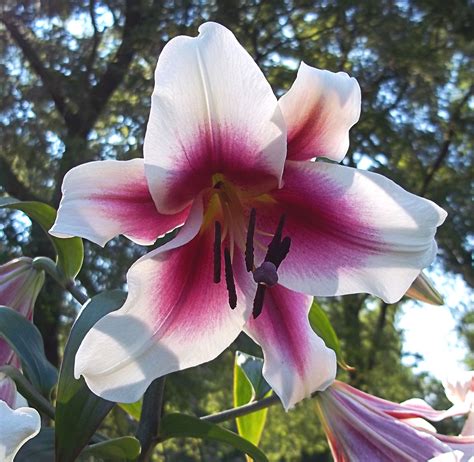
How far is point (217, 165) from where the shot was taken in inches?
22.2

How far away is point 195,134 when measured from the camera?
51 cm

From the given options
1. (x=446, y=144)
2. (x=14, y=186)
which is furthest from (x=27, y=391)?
(x=446, y=144)

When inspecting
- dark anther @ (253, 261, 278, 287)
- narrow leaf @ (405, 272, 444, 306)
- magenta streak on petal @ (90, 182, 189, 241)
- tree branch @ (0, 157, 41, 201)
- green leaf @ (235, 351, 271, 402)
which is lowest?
tree branch @ (0, 157, 41, 201)

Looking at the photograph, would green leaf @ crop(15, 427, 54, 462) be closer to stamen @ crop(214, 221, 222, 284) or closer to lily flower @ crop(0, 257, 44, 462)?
lily flower @ crop(0, 257, 44, 462)

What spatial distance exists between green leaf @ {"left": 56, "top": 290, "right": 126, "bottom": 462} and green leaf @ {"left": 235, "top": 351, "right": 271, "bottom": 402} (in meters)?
0.27

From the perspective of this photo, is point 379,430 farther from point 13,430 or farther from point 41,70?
point 41,70

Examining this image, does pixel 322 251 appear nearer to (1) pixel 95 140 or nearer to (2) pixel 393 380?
(1) pixel 95 140

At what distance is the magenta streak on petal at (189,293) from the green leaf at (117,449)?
0.09 meters

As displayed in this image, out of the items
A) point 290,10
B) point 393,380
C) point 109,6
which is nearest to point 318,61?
point 290,10

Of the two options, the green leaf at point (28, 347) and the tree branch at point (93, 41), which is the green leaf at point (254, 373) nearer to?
the green leaf at point (28, 347)

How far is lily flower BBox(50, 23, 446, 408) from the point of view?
1.60 feet

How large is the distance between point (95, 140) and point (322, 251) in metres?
4.46

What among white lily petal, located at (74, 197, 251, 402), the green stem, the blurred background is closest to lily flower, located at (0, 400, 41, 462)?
white lily petal, located at (74, 197, 251, 402)

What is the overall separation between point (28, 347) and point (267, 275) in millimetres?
248
